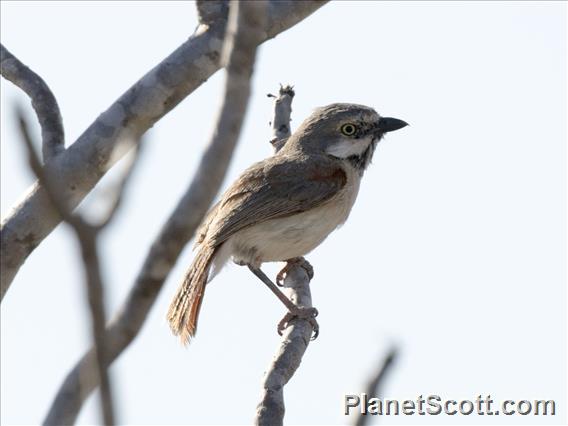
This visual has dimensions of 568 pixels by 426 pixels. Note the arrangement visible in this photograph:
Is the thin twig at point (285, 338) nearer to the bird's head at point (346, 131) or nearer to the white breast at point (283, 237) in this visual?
the white breast at point (283, 237)

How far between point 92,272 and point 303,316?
19.4 feet

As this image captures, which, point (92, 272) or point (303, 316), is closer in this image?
point (92, 272)

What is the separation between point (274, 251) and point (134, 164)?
6221 mm

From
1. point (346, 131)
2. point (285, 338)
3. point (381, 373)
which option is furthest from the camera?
point (346, 131)

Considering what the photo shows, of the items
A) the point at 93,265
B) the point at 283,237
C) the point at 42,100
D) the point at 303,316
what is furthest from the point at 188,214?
the point at 283,237

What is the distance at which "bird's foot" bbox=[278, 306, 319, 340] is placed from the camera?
8.34 meters

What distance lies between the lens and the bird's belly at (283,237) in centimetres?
900

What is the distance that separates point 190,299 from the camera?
8648 millimetres

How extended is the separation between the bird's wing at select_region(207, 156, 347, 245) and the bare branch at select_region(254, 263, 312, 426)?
1.93 feet

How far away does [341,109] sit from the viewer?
9883 mm

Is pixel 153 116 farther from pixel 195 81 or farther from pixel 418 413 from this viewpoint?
pixel 418 413

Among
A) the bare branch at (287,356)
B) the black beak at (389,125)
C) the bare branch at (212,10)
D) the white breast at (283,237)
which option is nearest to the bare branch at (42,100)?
the bare branch at (212,10)

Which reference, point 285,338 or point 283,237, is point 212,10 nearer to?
point 285,338

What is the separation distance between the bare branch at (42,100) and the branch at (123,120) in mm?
162
